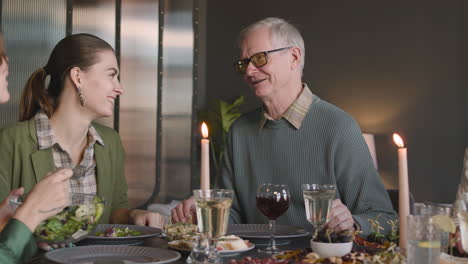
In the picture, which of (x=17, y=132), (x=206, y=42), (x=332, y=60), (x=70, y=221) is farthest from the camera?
Answer: (x=206, y=42)

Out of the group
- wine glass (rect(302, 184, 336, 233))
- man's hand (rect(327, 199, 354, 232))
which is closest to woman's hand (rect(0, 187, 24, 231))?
wine glass (rect(302, 184, 336, 233))

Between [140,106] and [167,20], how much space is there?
108 centimetres

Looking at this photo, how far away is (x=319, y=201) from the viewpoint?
1781mm

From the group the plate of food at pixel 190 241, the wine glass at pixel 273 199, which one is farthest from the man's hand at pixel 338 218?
the plate of food at pixel 190 241

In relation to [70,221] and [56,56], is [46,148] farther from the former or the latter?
[70,221]

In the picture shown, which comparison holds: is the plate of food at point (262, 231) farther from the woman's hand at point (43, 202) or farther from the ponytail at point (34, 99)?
the ponytail at point (34, 99)

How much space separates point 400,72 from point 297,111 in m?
4.19

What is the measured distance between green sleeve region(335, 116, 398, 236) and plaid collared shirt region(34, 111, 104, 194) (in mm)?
1022

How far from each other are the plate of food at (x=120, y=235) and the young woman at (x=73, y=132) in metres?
0.33

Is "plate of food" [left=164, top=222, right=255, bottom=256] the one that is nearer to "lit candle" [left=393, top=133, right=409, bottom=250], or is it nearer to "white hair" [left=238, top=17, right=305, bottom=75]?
"lit candle" [left=393, top=133, right=409, bottom=250]

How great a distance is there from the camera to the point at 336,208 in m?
2.02

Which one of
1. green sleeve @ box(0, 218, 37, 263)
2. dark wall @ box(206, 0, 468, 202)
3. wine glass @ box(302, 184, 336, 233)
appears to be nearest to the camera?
green sleeve @ box(0, 218, 37, 263)

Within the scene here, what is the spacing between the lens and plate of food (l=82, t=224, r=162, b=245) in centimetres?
194

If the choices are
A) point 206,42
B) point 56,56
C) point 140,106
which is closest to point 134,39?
point 140,106
